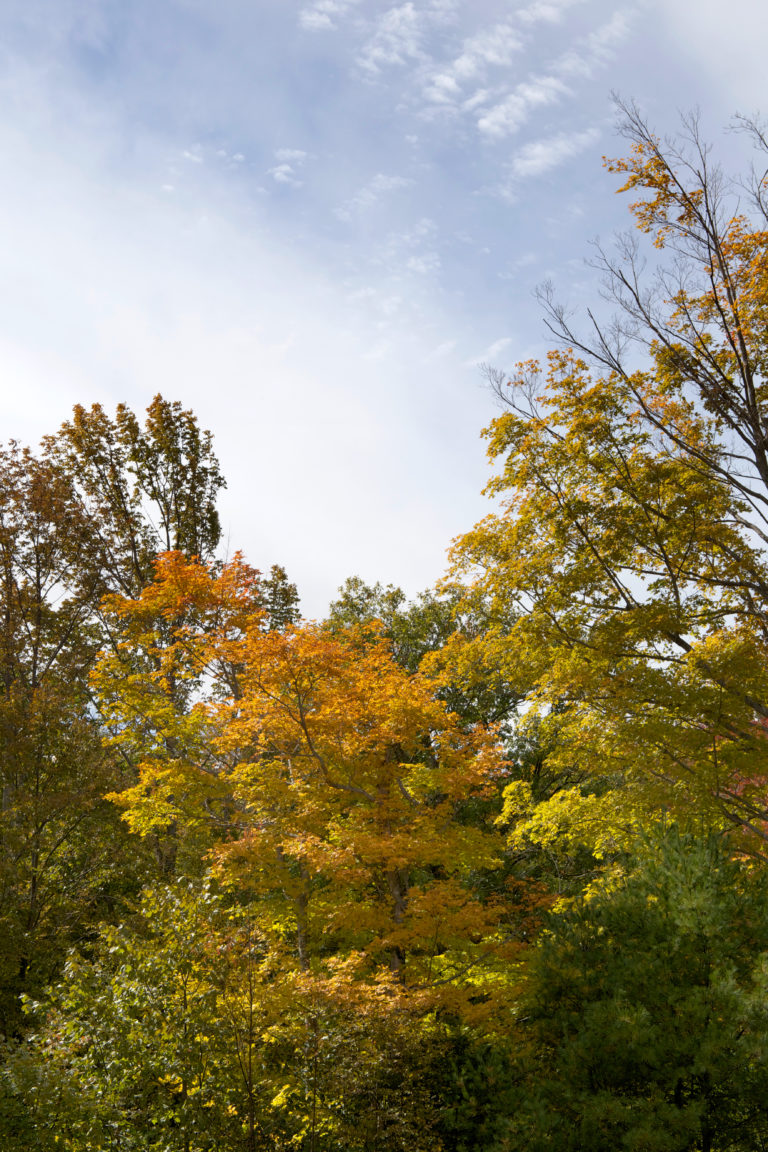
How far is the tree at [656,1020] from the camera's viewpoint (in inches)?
216

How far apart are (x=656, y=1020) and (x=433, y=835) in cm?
504

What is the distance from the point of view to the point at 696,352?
10.9 metres

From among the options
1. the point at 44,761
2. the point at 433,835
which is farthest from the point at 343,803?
the point at 44,761

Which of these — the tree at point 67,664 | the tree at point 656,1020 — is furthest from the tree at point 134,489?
the tree at point 656,1020

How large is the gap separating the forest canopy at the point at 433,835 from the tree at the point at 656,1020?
30 mm

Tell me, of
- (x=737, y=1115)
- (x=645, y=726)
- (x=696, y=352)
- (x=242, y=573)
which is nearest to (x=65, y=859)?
(x=242, y=573)

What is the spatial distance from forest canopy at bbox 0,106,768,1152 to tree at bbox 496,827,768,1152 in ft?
0.10

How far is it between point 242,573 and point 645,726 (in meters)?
8.81

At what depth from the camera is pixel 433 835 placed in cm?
1086

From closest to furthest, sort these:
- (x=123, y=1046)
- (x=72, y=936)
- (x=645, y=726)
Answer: (x=123, y=1046), (x=645, y=726), (x=72, y=936)

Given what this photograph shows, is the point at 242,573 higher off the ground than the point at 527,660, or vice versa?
the point at 242,573

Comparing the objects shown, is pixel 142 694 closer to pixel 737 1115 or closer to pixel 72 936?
pixel 72 936

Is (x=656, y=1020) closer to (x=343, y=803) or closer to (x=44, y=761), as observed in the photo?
(x=343, y=803)

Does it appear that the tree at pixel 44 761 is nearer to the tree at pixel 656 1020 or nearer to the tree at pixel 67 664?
the tree at pixel 67 664
